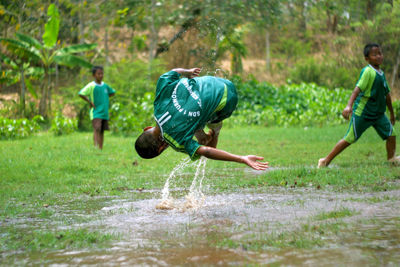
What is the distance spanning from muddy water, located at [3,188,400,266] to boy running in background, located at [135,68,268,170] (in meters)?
0.62

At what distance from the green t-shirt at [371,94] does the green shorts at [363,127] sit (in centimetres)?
→ 8

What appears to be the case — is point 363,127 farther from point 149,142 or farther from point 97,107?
point 97,107

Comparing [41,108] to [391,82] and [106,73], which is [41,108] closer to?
[106,73]

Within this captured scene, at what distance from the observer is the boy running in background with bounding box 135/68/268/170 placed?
186 inches

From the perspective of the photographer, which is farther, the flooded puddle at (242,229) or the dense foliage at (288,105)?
the dense foliage at (288,105)

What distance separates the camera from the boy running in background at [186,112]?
473cm

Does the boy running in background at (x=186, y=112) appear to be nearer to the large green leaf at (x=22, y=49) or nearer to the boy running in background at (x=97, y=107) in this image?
the boy running in background at (x=97, y=107)

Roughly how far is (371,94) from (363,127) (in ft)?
1.78

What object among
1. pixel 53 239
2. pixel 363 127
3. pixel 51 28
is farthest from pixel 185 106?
pixel 51 28

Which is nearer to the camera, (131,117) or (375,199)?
(375,199)

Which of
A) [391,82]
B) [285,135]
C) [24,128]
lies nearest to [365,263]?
[285,135]

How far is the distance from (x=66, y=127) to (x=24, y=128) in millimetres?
1414

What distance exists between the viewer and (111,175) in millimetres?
7973

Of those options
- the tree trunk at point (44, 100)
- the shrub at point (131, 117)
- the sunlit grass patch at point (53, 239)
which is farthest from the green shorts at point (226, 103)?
the tree trunk at point (44, 100)
